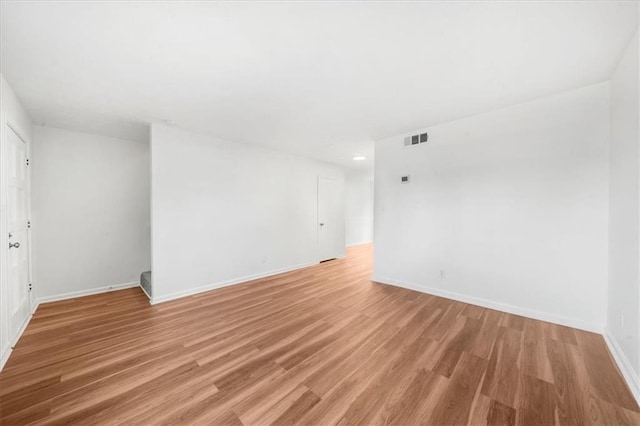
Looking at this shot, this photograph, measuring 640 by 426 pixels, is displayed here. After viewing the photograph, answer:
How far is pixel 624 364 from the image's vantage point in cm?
196

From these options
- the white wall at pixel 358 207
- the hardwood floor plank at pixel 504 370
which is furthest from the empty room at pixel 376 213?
the white wall at pixel 358 207

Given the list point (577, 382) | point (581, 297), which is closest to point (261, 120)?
point (577, 382)

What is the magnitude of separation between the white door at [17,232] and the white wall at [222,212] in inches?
50.0

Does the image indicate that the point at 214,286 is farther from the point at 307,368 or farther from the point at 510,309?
the point at 510,309

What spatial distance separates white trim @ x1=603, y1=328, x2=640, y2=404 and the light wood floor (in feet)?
0.20

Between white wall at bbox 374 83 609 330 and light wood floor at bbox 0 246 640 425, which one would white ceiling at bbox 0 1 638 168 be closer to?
white wall at bbox 374 83 609 330

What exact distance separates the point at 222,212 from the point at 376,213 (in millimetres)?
2852

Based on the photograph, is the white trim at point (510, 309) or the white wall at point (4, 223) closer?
the white wall at point (4, 223)

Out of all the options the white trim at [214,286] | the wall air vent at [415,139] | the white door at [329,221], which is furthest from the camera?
the white door at [329,221]

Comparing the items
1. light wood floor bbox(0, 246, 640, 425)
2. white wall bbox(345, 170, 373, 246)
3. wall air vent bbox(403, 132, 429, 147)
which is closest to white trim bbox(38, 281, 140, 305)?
light wood floor bbox(0, 246, 640, 425)

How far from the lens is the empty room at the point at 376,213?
5.42 feet

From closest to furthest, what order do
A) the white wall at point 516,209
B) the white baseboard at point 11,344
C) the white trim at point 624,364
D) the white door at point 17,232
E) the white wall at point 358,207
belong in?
the white trim at point 624,364
the white baseboard at point 11,344
the white door at point 17,232
the white wall at point 516,209
the white wall at point 358,207

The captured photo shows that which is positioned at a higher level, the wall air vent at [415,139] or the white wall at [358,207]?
the wall air vent at [415,139]

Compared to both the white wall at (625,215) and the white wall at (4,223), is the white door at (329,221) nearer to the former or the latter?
the white wall at (625,215)
